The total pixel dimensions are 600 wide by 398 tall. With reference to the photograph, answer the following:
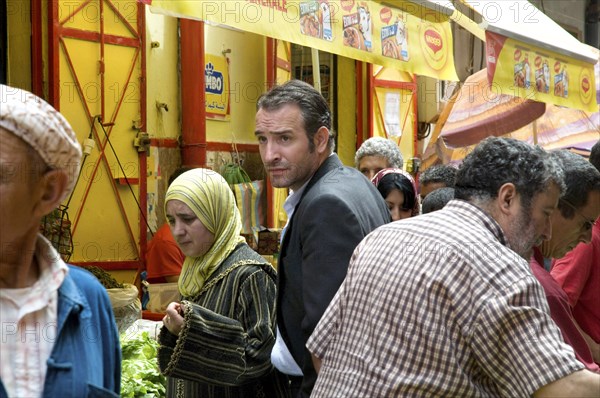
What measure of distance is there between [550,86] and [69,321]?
214 inches

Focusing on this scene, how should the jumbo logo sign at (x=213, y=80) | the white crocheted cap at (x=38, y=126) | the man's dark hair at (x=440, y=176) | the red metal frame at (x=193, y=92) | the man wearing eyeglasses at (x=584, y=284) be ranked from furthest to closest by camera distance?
the jumbo logo sign at (x=213, y=80), the red metal frame at (x=193, y=92), the man's dark hair at (x=440, y=176), the man wearing eyeglasses at (x=584, y=284), the white crocheted cap at (x=38, y=126)

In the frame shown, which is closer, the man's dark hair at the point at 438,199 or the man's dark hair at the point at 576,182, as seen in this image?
the man's dark hair at the point at 576,182

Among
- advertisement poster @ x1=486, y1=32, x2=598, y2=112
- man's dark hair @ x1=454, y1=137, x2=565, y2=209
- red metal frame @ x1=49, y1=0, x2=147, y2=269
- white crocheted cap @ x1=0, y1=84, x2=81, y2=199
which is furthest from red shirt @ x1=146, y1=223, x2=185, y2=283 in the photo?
white crocheted cap @ x1=0, y1=84, x2=81, y2=199

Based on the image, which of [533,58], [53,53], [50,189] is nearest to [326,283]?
[50,189]

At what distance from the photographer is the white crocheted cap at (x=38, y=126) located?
1646mm

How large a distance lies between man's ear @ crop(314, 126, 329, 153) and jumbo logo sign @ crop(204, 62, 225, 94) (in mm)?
5081

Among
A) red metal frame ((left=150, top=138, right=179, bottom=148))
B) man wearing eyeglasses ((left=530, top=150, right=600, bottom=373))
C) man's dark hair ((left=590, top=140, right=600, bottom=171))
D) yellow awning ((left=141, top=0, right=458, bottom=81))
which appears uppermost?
yellow awning ((left=141, top=0, right=458, bottom=81))

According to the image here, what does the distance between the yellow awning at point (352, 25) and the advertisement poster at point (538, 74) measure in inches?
20.3

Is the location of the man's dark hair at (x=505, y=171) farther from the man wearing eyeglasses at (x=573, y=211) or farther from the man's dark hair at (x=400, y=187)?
the man's dark hair at (x=400, y=187)

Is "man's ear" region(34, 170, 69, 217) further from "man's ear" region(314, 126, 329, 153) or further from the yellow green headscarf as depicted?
the yellow green headscarf

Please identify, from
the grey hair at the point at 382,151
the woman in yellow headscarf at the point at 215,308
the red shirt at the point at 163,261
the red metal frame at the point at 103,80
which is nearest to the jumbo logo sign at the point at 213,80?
the red metal frame at the point at 103,80

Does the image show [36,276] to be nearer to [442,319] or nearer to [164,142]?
[442,319]

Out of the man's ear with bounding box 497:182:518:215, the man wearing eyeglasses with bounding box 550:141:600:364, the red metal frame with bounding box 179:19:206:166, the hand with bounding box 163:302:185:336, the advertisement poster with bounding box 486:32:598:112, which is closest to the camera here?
the man's ear with bounding box 497:182:518:215

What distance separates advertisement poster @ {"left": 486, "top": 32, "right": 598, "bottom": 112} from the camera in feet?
18.8
